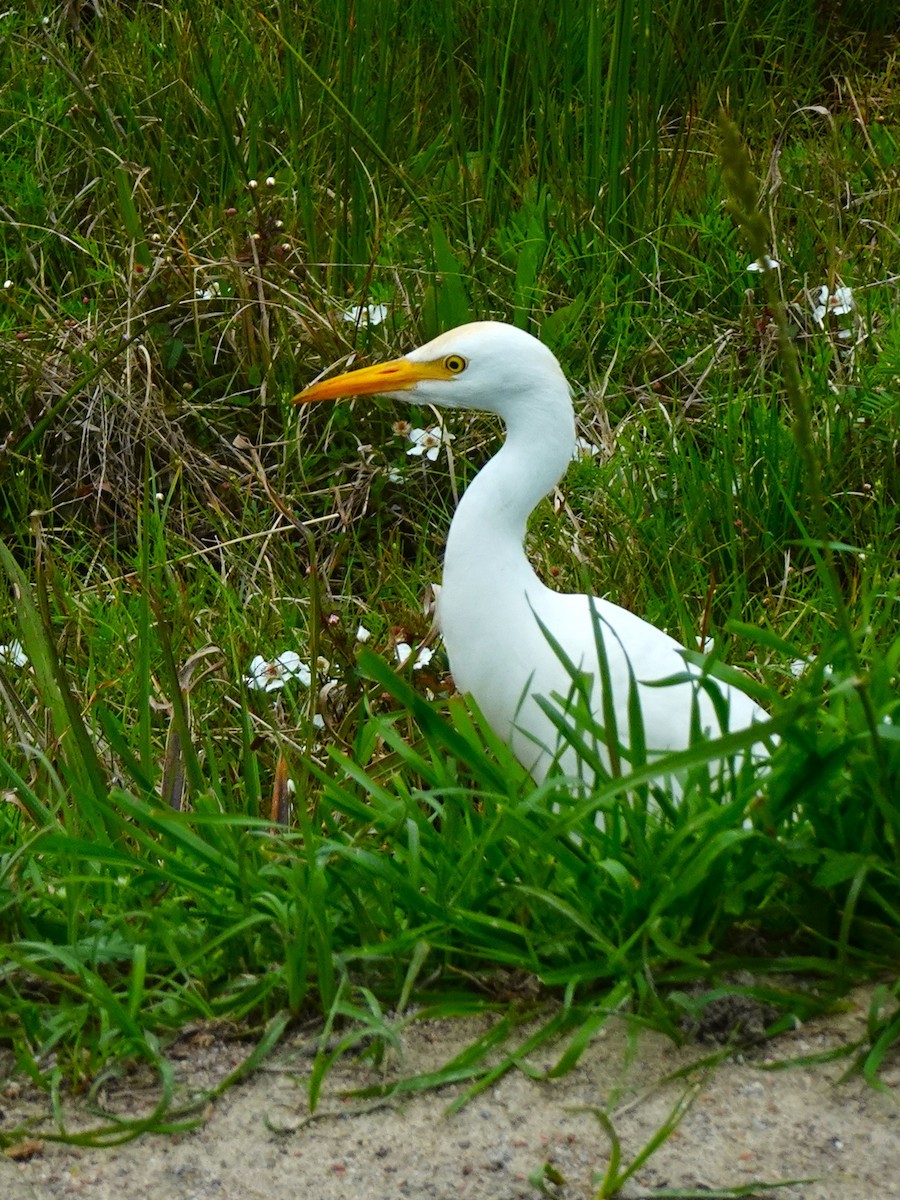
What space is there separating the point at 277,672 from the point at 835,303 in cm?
166

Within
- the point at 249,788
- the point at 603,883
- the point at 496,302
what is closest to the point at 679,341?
the point at 496,302

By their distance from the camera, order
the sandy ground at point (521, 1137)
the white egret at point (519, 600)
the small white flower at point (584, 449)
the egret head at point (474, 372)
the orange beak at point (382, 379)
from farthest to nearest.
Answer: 1. the small white flower at point (584, 449)
2. the orange beak at point (382, 379)
3. the egret head at point (474, 372)
4. the white egret at point (519, 600)
5. the sandy ground at point (521, 1137)

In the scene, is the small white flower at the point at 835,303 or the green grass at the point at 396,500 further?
the small white flower at the point at 835,303

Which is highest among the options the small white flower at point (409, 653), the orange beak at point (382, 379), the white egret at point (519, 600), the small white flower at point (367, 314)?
the small white flower at point (367, 314)

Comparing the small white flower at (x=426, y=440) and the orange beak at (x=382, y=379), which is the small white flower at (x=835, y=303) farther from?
the orange beak at (x=382, y=379)

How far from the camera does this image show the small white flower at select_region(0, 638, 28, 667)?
3.16 meters

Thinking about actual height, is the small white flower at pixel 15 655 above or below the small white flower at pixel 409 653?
below

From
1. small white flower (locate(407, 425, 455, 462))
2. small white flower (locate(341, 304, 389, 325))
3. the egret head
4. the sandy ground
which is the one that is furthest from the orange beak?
the sandy ground

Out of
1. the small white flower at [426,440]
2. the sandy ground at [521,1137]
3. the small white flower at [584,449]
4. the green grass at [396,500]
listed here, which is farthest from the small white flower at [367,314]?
the sandy ground at [521,1137]

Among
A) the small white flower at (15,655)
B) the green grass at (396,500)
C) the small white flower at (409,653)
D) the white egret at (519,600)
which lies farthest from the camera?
the small white flower at (15,655)

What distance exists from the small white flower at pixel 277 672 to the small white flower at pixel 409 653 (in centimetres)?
19

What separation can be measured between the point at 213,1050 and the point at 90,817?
0.48 metres

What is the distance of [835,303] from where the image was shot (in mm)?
3738

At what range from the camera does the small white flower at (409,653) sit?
9.76ft
